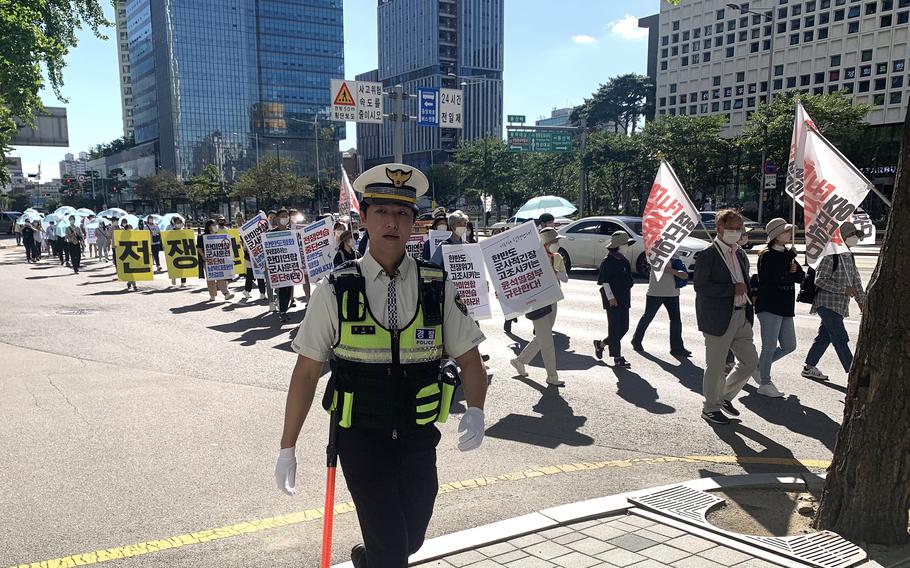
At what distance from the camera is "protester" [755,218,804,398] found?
281 inches

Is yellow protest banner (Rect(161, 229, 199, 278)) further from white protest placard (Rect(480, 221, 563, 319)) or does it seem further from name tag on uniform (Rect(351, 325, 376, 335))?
name tag on uniform (Rect(351, 325, 376, 335))

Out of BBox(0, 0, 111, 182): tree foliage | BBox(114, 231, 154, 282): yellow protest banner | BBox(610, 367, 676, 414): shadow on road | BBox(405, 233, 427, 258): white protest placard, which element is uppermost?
BBox(0, 0, 111, 182): tree foliage

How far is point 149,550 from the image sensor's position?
152 inches

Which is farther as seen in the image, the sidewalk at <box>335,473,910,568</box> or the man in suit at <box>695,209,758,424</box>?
the man in suit at <box>695,209,758,424</box>

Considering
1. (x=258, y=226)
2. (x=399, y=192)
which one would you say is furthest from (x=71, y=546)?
(x=258, y=226)

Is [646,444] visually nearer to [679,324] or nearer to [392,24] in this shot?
[679,324]

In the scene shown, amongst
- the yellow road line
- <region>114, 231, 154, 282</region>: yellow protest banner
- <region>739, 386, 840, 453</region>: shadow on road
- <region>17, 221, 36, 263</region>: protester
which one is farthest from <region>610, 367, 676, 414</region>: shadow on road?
<region>17, 221, 36, 263</region>: protester

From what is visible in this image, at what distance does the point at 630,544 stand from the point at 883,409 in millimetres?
1499

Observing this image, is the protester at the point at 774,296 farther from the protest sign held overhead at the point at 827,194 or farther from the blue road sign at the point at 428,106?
the blue road sign at the point at 428,106

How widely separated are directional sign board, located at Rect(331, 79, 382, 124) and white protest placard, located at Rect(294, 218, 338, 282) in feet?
32.1

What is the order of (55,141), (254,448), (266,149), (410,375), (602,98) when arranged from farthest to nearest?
(266,149) < (602,98) < (55,141) < (254,448) < (410,375)

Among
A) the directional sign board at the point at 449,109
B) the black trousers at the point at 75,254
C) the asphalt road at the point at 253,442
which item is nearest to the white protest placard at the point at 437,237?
the asphalt road at the point at 253,442

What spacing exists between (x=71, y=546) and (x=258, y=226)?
10.6 metres

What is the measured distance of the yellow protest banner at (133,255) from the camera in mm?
17203
